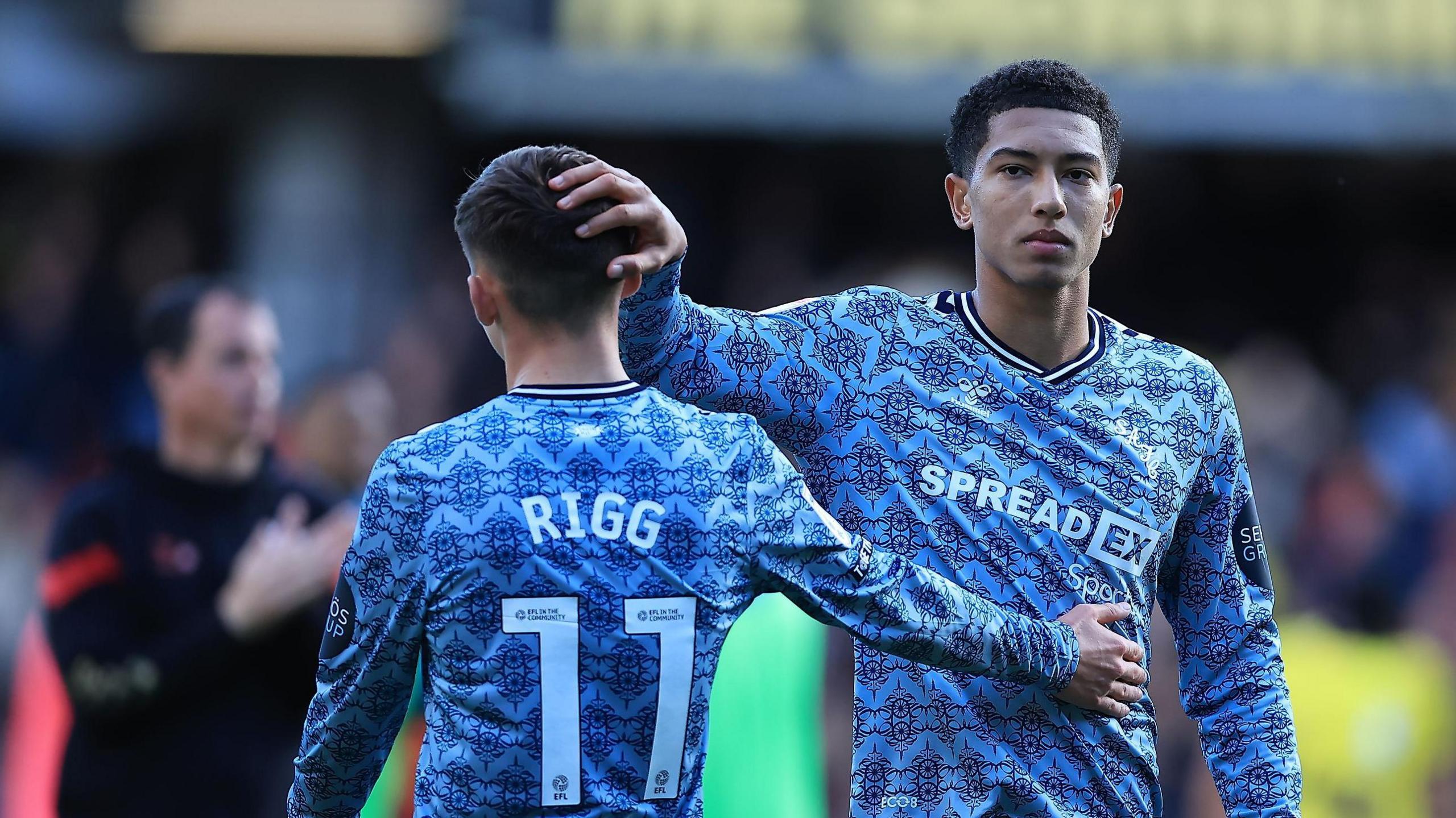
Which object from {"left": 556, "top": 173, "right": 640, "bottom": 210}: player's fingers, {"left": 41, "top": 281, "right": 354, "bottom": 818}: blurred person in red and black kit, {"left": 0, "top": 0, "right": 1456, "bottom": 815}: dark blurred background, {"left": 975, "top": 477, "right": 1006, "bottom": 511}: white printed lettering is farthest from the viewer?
{"left": 0, "top": 0, "right": 1456, "bottom": 815}: dark blurred background

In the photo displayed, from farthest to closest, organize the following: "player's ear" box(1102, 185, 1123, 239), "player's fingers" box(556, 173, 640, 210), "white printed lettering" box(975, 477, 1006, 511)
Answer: "player's ear" box(1102, 185, 1123, 239) → "white printed lettering" box(975, 477, 1006, 511) → "player's fingers" box(556, 173, 640, 210)

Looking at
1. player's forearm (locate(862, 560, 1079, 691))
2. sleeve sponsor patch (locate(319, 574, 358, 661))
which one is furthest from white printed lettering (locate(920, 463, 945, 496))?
sleeve sponsor patch (locate(319, 574, 358, 661))

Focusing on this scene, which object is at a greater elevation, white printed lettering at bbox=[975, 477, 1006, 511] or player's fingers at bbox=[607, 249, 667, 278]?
player's fingers at bbox=[607, 249, 667, 278]

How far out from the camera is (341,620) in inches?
119

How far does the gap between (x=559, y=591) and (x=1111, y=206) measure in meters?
1.73

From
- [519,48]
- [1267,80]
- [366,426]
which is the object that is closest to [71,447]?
[519,48]

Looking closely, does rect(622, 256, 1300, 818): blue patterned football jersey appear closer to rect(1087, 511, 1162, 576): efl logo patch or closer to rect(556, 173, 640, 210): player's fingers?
rect(1087, 511, 1162, 576): efl logo patch

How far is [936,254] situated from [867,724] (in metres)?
10.5

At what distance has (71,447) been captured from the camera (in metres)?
11.7

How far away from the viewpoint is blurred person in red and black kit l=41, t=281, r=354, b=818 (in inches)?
223

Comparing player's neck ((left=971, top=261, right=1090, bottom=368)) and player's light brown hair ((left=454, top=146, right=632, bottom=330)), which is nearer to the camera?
player's light brown hair ((left=454, top=146, right=632, bottom=330))

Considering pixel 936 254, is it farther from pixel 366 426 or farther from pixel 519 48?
pixel 366 426

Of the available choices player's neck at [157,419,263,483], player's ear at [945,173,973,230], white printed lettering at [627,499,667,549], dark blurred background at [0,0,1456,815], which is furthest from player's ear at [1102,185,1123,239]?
dark blurred background at [0,0,1456,815]

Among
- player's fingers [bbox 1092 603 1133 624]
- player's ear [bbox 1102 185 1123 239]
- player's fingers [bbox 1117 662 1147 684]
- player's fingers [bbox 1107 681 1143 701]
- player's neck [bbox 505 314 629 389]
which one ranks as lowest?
player's fingers [bbox 1107 681 1143 701]
